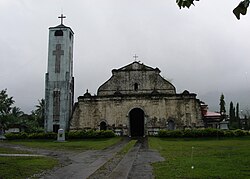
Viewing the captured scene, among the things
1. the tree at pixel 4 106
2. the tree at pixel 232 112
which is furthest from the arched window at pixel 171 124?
the tree at pixel 232 112

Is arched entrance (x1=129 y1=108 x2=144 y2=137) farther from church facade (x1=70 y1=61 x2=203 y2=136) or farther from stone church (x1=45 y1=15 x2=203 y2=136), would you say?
church facade (x1=70 y1=61 x2=203 y2=136)

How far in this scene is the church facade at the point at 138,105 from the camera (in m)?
36.1

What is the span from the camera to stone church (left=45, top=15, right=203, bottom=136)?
36188 mm

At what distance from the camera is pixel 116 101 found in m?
37.0

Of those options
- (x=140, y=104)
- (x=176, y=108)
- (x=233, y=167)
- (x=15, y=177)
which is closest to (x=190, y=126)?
(x=176, y=108)

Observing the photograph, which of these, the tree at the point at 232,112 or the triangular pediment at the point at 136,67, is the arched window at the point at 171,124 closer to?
the triangular pediment at the point at 136,67

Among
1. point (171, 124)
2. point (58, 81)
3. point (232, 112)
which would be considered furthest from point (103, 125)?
point (232, 112)

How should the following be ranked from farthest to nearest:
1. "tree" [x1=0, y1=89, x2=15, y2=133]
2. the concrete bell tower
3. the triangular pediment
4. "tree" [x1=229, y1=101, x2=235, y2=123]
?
"tree" [x1=229, y1=101, x2=235, y2=123] → "tree" [x1=0, y1=89, x2=15, y2=133] → the triangular pediment → the concrete bell tower

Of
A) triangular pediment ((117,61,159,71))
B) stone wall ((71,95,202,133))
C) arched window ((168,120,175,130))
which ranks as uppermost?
triangular pediment ((117,61,159,71))

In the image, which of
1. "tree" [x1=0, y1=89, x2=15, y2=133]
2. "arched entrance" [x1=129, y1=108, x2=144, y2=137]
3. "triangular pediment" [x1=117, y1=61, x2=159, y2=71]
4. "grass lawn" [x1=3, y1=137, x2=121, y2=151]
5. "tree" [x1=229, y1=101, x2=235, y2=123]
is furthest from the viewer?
"tree" [x1=229, y1=101, x2=235, y2=123]

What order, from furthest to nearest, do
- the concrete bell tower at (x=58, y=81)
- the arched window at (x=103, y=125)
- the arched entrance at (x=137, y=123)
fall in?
the arched entrance at (x=137, y=123) < the arched window at (x=103, y=125) < the concrete bell tower at (x=58, y=81)

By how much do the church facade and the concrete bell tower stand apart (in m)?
1.40

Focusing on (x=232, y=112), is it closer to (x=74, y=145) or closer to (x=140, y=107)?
(x=140, y=107)

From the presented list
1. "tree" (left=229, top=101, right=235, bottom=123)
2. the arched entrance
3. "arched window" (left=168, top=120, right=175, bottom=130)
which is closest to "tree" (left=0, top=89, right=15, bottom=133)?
the arched entrance
